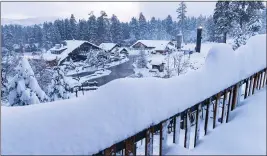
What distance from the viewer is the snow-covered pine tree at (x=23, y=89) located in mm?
11906

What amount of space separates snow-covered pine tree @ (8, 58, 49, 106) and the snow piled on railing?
1085 centimetres

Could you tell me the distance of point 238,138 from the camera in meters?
2.77

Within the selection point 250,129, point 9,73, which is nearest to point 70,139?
point 250,129

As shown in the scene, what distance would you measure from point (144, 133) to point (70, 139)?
767 millimetres

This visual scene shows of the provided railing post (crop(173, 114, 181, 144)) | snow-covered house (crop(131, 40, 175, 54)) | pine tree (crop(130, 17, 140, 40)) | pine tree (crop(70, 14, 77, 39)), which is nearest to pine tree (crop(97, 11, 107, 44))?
pine tree (crop(70, 14, 77, 39))

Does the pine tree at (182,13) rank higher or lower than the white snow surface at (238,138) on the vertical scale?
higher

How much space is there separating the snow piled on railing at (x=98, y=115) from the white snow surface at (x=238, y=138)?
498 millimetres

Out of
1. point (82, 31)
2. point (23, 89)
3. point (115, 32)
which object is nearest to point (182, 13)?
point (115, 32)

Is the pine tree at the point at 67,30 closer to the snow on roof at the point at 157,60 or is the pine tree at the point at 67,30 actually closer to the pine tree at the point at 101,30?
the pine tree at the point at 101,30

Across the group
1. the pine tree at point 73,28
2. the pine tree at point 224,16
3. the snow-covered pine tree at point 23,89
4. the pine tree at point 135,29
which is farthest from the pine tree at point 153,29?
the snow-covered pine tree at point 23,89

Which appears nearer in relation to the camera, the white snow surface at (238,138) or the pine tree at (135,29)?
the white snow surface at (238,138)

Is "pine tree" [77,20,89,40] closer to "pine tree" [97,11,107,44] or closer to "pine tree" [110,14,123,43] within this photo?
"pine tree" [97,11,107,44]

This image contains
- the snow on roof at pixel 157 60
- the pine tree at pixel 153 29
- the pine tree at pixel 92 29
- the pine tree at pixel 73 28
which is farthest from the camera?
the pine tree at pixel 153 29

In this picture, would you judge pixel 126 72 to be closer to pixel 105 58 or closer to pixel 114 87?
pixel 105 58
